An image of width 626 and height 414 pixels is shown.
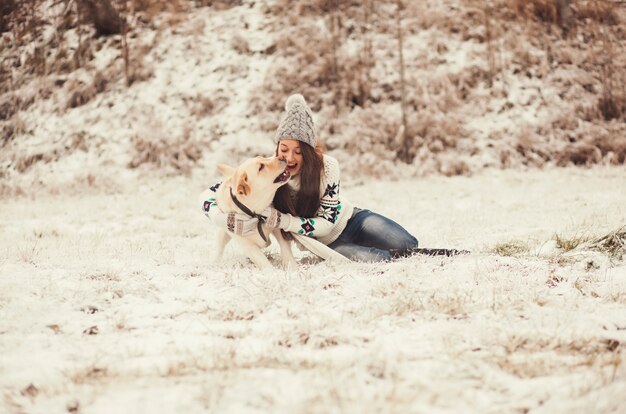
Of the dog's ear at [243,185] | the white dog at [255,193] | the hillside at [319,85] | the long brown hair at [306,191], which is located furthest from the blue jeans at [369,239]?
the hillside at [319,85]

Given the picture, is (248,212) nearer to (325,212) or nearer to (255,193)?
(255,193)

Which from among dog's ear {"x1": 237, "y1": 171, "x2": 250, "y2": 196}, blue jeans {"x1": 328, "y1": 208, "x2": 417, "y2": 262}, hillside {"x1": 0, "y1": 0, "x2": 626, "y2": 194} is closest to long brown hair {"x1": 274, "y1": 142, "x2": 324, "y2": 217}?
blue jeans {"x1": 328, "y1": 208, "x2": 417, "y2": 262}

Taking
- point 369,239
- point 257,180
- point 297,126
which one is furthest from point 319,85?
point 257,180

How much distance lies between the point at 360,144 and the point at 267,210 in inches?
320

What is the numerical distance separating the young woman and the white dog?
94 mm

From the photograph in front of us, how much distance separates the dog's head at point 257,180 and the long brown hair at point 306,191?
30cm

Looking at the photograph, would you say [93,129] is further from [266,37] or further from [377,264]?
[377,264]

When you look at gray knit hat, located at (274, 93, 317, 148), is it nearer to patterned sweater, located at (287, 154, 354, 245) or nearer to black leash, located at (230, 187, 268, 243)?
patterned sweater, located at (287, 154, 354, 245)

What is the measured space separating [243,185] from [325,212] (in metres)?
0.92

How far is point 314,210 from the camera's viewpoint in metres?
4.21

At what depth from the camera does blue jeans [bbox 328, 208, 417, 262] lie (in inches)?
164

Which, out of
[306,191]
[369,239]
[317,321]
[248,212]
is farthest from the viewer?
[369,239]

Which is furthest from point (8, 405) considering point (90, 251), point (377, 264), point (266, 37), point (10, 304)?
point (266, 37)

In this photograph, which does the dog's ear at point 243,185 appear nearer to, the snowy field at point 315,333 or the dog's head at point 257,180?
the dog's head at point 257,180
